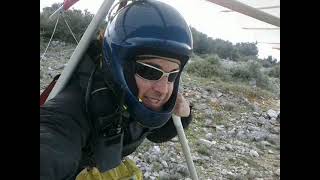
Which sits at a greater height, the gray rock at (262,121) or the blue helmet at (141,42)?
the blue helmet at (141,42)

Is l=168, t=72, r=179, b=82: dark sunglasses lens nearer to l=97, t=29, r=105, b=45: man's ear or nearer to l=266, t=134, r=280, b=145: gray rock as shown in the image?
l=97, t=29, r=105, b=45: man's ear

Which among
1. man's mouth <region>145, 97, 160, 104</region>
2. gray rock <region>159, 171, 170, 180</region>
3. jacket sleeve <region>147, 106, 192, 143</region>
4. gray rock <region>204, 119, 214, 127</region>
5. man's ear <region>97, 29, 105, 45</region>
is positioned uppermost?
man's ear <region>97, 29, 105, 45</region>

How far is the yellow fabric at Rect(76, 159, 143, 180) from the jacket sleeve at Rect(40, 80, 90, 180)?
0.27 meters

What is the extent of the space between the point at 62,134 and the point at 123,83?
0.81 feet

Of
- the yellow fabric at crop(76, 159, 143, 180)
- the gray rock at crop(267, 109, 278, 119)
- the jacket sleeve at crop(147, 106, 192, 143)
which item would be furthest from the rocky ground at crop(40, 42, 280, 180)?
the yellow fabric at crop(76, 159, 143, 180)

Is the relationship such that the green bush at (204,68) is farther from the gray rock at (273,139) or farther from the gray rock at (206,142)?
the gray rock at (206,142)

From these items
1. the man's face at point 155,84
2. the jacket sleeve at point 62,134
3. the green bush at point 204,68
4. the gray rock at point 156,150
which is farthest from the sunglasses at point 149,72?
the green bush at point 204,68

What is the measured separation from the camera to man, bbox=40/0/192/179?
103 cm

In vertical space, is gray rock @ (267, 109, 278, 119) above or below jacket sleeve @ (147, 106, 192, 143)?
below

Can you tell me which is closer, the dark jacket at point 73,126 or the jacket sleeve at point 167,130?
the dark jacket at point 73,126

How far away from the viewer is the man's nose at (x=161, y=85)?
1.10 m

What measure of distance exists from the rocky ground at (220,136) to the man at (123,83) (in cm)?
180
